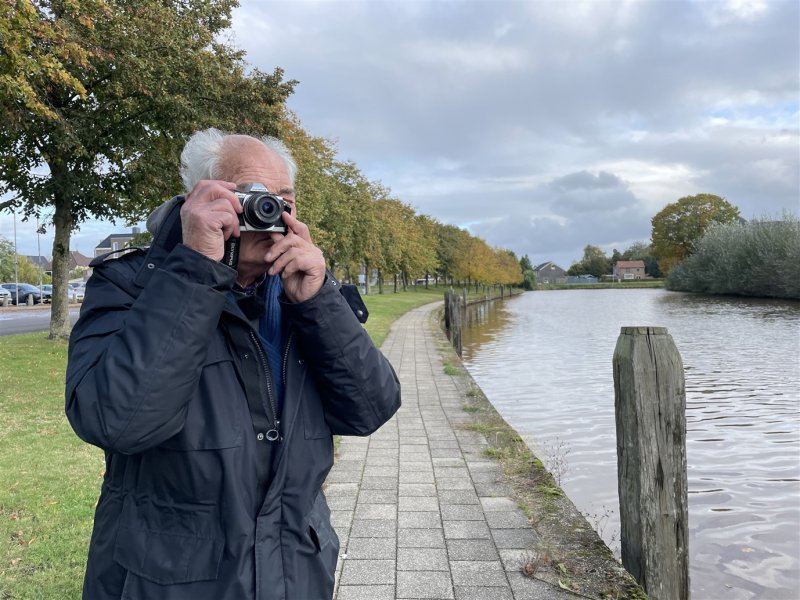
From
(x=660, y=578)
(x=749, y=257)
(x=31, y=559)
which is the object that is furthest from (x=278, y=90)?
(x=749, y=257)

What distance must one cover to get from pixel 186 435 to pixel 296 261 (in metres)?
0.46

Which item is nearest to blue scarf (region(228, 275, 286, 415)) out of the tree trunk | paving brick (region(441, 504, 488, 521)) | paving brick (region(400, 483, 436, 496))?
paving brick (region(441, 504, 488, 521))

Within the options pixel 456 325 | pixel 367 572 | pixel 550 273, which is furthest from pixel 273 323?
pixel 550 273

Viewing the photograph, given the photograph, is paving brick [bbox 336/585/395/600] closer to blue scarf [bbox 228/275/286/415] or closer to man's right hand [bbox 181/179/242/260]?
blue scarf [bbox 228/275/286/415]

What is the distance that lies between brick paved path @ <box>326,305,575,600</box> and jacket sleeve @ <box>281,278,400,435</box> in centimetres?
188

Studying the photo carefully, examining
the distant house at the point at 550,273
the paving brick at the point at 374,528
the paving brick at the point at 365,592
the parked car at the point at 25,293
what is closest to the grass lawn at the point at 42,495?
the paving brick at the point at 365,592

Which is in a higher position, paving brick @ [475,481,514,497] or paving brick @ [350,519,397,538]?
paving brick @ [475,481,514,497]

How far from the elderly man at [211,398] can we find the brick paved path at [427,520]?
74.1 inches

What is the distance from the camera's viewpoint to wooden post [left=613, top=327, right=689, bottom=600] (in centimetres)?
318

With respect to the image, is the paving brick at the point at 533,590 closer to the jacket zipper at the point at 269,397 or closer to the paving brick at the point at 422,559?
the paving brick at the point at 422,559

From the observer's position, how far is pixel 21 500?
430cm

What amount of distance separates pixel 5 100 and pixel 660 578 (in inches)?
391

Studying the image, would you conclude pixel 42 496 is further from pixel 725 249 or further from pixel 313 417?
pixel 725 249

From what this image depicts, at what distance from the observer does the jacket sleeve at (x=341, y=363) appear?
5.01ft
